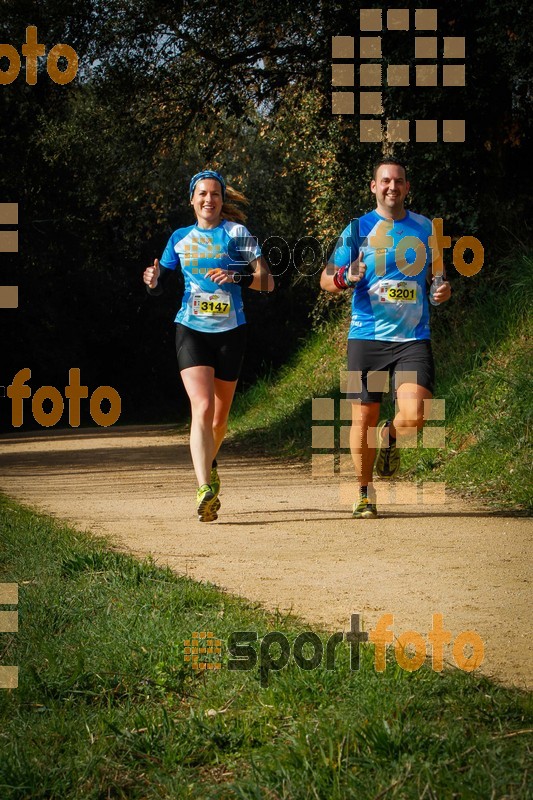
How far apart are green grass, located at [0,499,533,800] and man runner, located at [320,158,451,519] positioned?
10.6 ft

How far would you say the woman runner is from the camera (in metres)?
7.46

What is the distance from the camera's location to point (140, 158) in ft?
51.8

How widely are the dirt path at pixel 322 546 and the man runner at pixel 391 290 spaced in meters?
0.97

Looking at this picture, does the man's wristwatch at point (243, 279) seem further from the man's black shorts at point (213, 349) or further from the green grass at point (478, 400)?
the green grass at point (478, 400)

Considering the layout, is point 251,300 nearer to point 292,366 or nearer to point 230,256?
point 292,366

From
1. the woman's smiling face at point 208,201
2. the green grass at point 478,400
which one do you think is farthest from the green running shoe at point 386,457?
the woman's smiling face at point 208,201
